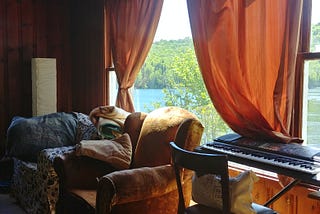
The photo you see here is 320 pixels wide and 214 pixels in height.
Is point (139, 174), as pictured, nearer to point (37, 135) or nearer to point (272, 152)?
point (272, 152)

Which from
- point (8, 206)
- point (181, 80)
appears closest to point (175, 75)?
point (181, 80)

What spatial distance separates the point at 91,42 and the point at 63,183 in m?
2.32

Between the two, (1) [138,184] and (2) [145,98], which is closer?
(1) [138,184]

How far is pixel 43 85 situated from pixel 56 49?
2.28ft

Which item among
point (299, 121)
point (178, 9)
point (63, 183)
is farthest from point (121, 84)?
point (299, 121)

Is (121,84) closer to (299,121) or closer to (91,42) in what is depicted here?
(91,42)

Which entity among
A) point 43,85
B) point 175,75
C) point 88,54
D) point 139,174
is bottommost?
point 139,174

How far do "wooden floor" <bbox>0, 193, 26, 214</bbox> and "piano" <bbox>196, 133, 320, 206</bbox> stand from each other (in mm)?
2174

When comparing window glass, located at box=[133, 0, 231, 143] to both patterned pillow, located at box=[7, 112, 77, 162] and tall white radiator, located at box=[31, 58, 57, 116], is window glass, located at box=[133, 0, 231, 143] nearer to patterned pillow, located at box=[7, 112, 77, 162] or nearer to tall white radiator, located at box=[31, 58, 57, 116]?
patterned pillow, located at box=[7, 112, 77, 162]

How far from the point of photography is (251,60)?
7.54 feet

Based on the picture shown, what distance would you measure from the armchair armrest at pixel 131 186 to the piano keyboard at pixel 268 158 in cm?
49

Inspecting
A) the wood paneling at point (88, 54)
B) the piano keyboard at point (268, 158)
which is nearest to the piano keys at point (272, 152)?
the piano keyboard at point (268, 158)

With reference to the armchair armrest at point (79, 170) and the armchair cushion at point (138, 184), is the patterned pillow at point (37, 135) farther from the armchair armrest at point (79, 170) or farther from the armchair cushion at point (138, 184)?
the armchair cushion at point (138, 184)

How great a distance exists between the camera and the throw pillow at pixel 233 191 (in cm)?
170
